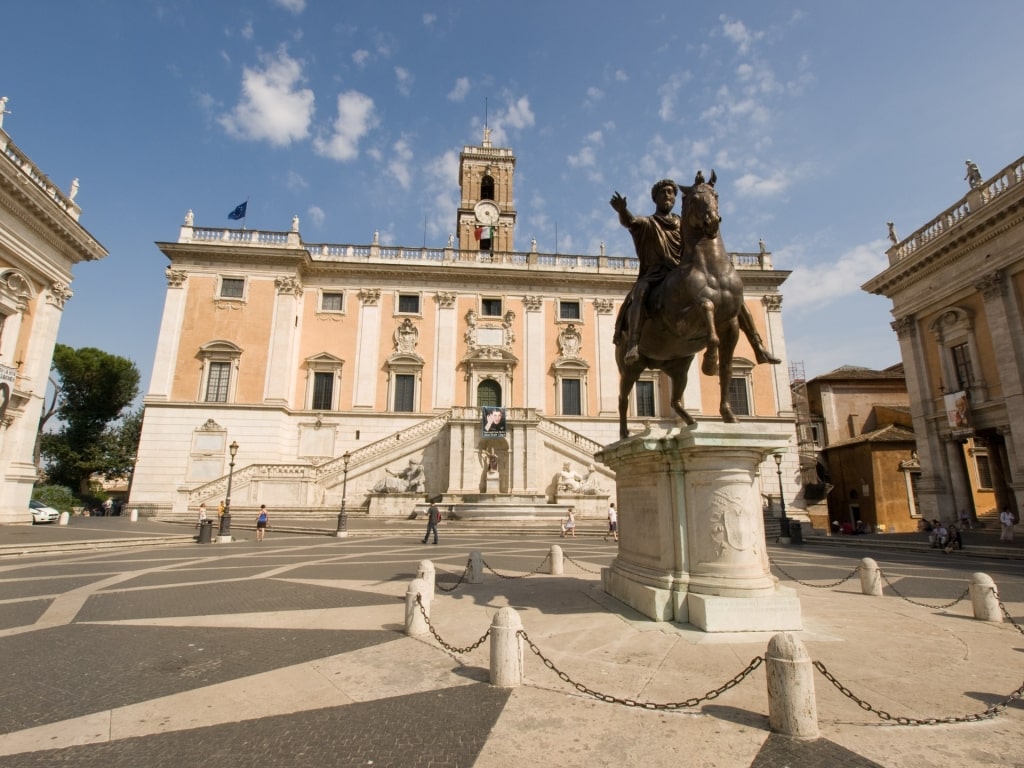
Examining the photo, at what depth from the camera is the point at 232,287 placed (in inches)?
1204

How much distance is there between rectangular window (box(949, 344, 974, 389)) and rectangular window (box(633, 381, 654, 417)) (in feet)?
49.0

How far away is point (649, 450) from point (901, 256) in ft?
90.8

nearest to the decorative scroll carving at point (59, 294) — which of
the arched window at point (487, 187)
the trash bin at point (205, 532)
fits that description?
the trash bin at point (205, 532)

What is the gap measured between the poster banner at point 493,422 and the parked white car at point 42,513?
19.4 metres

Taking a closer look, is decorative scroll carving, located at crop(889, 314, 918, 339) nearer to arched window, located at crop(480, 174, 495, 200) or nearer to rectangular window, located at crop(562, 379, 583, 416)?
rectangular window, located at crop(562, 379, 583, 416)

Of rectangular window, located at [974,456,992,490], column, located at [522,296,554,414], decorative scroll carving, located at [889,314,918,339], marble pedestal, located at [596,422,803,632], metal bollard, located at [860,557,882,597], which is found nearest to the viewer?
marble pedestal, located at [596,422,803,632]

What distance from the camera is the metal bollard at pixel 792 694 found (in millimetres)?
3135

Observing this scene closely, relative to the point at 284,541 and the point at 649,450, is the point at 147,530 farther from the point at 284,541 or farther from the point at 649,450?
the point at 649,450

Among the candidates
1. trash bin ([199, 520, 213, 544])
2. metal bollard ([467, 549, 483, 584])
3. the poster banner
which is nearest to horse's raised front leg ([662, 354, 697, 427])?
metal bollard ([467, 549, 483, 584])

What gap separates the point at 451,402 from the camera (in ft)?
103

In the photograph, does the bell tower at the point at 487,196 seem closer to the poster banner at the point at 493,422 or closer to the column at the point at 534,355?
the column at the point at 534,355

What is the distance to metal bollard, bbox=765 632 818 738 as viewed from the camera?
313 centimetres

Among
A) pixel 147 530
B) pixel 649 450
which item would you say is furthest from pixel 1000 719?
pixel 147 530

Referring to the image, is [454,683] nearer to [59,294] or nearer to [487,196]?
[59,294]
